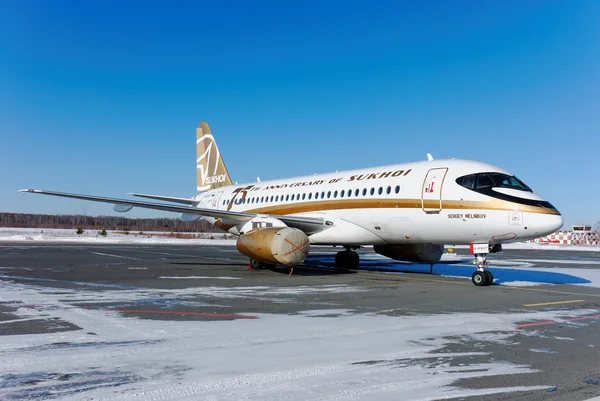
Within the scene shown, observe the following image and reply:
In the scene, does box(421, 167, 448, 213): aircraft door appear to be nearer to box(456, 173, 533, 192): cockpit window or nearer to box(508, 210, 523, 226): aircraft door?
box(456, 173, 533, 192): cockpit window

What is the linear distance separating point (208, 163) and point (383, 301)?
20.8 metres

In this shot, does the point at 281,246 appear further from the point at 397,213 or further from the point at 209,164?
the point at 209,164

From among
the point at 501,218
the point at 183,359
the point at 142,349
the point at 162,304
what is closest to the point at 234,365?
the point at 183,359

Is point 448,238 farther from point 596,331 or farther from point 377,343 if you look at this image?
point 377,343

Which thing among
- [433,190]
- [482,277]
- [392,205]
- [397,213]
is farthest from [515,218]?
[392,205]

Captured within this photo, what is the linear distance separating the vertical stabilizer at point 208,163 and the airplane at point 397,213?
22.8ft

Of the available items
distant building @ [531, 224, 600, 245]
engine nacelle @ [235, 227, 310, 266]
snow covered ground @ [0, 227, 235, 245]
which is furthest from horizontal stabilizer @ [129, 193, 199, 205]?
distant building @ [531, 224, 600, 245]

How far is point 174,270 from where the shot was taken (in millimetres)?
17766

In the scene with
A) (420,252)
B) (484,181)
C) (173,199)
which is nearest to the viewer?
(484,181)

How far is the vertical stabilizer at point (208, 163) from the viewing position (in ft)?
95.8

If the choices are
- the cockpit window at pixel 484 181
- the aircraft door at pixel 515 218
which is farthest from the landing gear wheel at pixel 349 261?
the aircraft door at pixel 515 218

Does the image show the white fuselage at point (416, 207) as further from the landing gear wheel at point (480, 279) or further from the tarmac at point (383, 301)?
the tarmac at point (383, 301)

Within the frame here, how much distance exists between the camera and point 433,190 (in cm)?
1520

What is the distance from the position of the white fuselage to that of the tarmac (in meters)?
1.37
